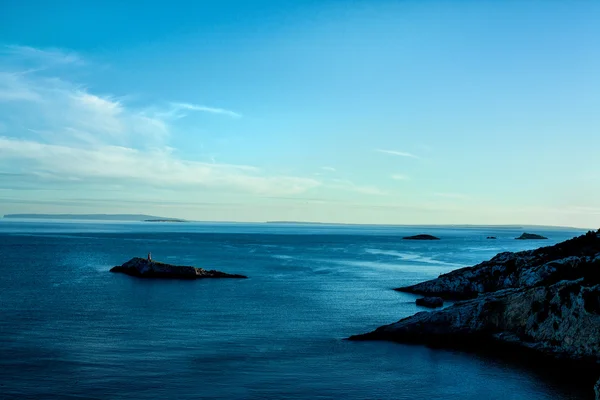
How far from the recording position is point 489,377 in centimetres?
3009

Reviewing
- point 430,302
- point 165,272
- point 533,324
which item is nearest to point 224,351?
point 533,324

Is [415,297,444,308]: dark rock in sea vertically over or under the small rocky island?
under

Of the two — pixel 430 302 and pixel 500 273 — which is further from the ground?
pixel 500 273

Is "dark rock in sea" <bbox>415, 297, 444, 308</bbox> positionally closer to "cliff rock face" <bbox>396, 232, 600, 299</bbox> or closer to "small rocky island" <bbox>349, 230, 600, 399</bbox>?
"cliff rock face" <bbox>396, 232, 600, 299</bbox>

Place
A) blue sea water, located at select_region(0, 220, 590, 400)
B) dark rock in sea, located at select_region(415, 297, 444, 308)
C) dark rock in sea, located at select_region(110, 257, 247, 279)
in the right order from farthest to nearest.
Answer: dark rock in sea, located at select_region(110, 257, 247, 279), dark rock in sea, located at select_region(415, 297, 444, 308), blue sea water, located at select_region(0, 220, 590, 400)

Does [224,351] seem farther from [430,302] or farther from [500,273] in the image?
[500,273]

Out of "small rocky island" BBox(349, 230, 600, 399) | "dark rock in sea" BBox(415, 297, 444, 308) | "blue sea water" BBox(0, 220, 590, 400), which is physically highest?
"small rocky island" BBox(349, 230, 600, 399)

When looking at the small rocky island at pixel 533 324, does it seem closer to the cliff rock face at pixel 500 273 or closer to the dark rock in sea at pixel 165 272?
the cliff rock face at pixel 500 273

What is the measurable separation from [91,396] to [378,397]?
14.2 metres

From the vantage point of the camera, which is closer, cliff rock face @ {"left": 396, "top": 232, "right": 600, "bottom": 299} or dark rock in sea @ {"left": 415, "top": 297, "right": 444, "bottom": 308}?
dark rock in sea @ {"left": 415, "top": 297, "right": 444, "bottom": 308}

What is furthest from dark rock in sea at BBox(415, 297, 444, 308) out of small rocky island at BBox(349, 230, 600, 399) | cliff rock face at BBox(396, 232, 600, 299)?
small rocky island at BBox(349, 230, 600, 399)

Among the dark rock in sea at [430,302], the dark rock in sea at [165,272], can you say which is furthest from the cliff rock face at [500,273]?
the dark rock in sea at [165,272]

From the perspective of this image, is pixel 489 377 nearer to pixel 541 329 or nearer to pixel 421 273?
pixel 541 329

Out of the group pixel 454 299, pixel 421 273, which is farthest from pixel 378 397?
pixel 421 273
